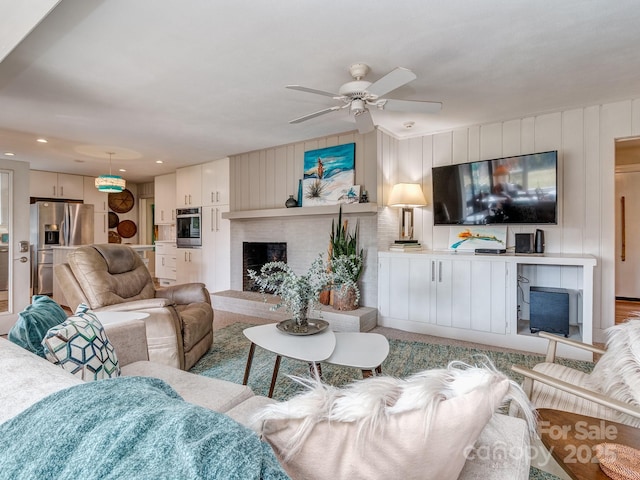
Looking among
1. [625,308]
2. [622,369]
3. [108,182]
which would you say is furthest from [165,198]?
[625,308]

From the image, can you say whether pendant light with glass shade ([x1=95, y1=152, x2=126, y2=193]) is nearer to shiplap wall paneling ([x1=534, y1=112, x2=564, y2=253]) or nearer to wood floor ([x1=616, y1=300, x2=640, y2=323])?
shiplap wall paneling ([x1=534, y1=112, x2=564, y2=253])

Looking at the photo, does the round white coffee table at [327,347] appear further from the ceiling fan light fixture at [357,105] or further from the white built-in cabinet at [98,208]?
the white built-in cabinet at [98,208]

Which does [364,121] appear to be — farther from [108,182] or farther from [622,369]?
[108,182]

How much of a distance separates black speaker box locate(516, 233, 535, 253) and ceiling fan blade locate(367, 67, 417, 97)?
2247 mm

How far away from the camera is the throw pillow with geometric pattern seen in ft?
3.92

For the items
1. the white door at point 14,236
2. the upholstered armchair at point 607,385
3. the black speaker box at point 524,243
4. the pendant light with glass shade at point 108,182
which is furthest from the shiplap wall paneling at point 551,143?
the white door at point 14,236

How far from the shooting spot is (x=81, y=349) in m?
1.25

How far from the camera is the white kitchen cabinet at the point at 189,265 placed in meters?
5.86

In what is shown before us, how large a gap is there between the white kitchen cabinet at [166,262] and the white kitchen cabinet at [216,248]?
94 cm

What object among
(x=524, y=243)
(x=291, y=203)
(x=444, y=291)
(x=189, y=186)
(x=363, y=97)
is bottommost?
(x=444, y=291)

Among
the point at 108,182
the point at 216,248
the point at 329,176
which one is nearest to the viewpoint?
the point at 329,176

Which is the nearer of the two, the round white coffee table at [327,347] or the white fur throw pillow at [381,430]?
the white fur throw pillow at [381,430]

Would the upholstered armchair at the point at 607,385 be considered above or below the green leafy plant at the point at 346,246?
below

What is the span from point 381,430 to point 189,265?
5.96 meters
